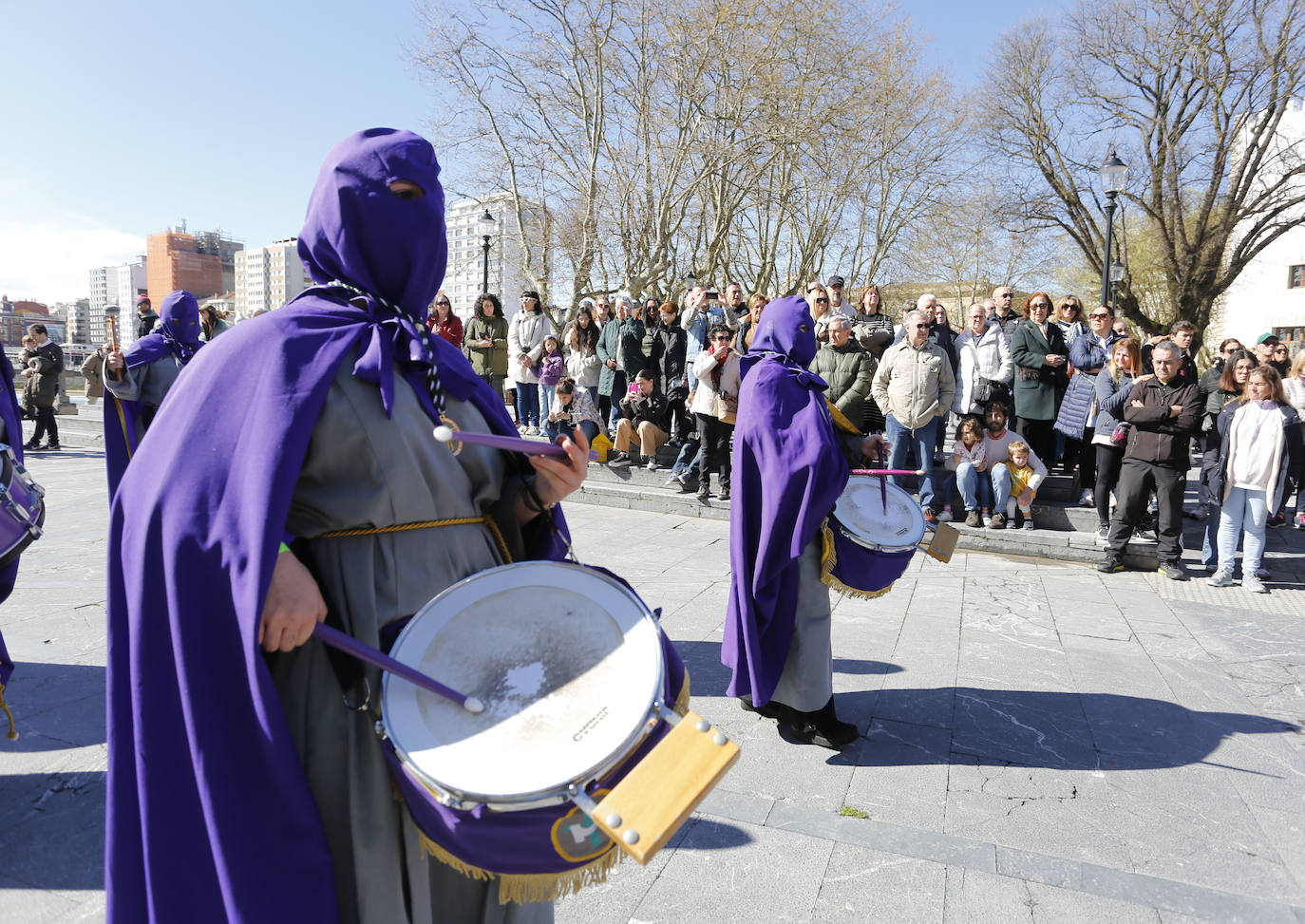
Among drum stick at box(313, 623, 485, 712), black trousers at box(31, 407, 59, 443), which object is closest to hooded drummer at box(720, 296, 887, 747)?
drum stick at box(313, 623, 485, 712)

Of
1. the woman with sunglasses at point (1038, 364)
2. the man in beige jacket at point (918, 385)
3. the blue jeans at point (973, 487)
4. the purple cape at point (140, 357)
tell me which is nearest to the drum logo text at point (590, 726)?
the purple cape at point (140, 357)

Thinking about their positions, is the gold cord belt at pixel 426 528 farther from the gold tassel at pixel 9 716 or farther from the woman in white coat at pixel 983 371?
the woman in white coat at pixel 983 371

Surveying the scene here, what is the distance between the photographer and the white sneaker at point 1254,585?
22.3 ft

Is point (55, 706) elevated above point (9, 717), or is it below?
below

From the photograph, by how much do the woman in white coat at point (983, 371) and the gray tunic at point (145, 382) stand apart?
24.6 ft

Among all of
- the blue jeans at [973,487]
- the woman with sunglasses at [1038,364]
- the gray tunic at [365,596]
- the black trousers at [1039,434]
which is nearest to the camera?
the gray tunic at [365,596]

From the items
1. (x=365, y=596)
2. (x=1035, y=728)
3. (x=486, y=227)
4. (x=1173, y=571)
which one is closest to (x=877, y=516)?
(x=1035, y=728)

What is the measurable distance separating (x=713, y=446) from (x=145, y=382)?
594 centimetres

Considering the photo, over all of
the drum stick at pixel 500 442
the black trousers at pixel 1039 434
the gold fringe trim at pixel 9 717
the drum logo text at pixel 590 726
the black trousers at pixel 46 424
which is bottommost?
the gold fringe trim at pixel 9 717

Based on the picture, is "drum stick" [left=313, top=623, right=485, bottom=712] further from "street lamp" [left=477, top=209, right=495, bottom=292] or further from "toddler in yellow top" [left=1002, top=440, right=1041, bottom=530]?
"street lamp" [left=477, top=209, right=495, bottom=292]

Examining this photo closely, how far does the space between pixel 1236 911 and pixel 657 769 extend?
2.56 metres

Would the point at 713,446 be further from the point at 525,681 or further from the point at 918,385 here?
the point at 525,681

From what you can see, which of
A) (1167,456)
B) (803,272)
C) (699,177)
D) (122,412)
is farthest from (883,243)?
(122,412)

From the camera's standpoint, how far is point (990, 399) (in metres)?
9.15
